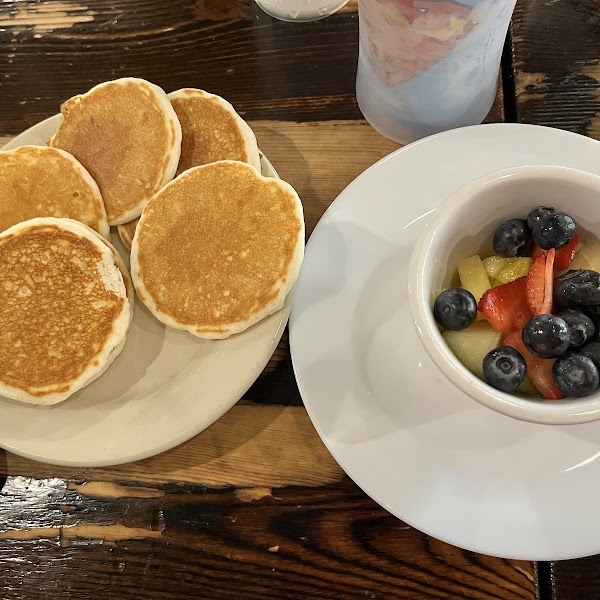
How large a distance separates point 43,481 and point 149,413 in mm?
272

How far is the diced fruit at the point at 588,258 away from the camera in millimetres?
782

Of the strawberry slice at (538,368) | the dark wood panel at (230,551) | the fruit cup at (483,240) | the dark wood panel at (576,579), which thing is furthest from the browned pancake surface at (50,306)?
the dark wood panel at (576,579)

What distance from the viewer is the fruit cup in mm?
668

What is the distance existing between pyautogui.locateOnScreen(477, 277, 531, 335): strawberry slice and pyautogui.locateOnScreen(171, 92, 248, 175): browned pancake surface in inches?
20.8

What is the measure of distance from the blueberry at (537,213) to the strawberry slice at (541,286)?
0.14 ft

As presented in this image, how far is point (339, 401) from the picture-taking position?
88cm

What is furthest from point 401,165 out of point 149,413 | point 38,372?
point 38,372

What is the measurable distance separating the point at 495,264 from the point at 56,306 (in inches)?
28.4

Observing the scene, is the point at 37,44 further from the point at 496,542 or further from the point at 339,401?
the point at 496,542

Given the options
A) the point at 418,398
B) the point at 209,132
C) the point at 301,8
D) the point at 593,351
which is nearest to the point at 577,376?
the point at 593,351

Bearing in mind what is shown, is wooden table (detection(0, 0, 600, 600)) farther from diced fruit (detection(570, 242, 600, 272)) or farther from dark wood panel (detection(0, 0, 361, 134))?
diced fruit (detection(570, 242, 600, 272))

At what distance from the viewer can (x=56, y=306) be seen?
997mm

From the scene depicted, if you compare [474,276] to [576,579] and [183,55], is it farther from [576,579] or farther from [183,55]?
[183,55]

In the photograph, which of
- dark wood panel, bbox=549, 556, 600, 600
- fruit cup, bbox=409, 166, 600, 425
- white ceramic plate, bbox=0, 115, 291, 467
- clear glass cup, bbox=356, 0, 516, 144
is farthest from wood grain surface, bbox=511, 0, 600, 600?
dark wood panel, bbox=549, 556, 600, 600
